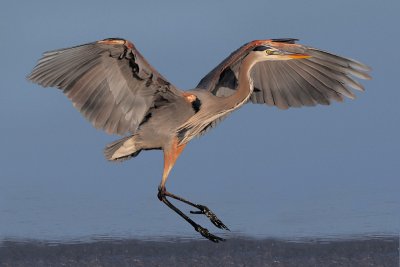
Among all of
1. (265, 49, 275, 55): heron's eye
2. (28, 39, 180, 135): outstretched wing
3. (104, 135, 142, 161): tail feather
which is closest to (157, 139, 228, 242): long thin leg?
(104, 135, 142, 161): tail feather

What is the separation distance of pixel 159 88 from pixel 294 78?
305 cm

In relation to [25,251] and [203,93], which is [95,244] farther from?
[203,93]

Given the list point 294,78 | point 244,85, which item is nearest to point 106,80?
point 244,85

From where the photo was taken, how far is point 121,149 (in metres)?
19.5

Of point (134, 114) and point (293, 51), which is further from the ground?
point (293, 51)

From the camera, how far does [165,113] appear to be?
19.3 meters

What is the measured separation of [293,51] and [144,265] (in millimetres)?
11280

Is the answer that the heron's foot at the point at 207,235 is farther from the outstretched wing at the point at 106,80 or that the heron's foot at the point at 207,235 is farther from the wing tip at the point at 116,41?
the wing tip at the point at 116,41

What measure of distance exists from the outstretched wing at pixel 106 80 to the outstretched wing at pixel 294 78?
138cm

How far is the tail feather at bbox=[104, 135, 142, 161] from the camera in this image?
19438 millimetres

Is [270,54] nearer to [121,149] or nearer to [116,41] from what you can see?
[116,41]

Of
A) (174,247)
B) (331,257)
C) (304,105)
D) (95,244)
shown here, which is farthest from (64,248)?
(304,105)

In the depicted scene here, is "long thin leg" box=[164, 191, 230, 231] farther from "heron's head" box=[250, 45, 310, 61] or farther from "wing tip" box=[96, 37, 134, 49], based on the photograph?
"wing tip" box=[96, 37, 134, 49]

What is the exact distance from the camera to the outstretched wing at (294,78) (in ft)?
65.4
